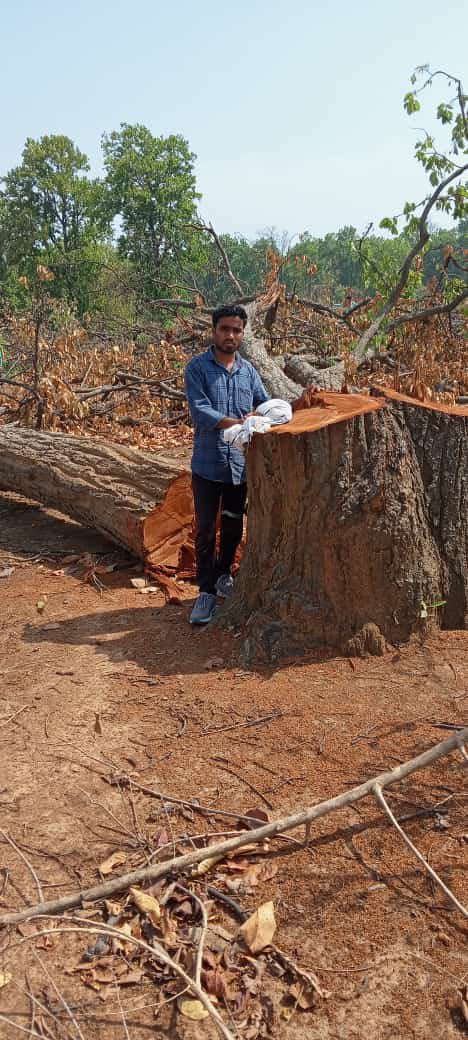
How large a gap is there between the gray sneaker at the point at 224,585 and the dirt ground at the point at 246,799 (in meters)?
0.30

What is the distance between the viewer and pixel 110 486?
5.64 metres

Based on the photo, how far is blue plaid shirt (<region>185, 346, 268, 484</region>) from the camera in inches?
161

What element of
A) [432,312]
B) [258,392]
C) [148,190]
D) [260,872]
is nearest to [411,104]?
[432,312]

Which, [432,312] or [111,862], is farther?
[432,312]

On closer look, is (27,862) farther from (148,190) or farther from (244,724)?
(148,190)

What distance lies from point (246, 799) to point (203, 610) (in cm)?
173

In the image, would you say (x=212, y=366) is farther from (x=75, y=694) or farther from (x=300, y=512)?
(x=75, y=694)

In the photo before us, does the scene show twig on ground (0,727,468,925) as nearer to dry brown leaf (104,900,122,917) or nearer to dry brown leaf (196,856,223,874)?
dry brown leaf (104,900,122,917)

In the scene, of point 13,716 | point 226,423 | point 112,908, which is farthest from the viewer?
point 226,423

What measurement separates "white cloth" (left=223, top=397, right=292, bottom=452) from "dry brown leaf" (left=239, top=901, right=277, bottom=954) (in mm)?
2206

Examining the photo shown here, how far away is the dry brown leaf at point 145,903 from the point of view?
2.09 m

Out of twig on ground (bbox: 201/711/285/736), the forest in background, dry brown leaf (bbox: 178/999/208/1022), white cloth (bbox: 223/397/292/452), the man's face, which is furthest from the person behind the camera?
the forest in background

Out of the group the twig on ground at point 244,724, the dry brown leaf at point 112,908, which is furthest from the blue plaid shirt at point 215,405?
the dry brown leaf at point 112,908

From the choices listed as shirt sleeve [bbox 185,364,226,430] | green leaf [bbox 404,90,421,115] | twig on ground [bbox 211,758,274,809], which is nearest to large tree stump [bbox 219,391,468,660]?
shirt sleeve [bbox 185,364,226,430]
